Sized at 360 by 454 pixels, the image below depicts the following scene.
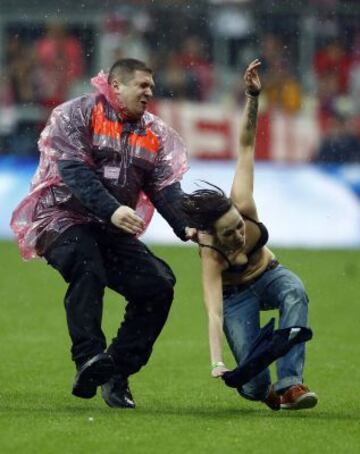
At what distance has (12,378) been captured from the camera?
10117 millimetres

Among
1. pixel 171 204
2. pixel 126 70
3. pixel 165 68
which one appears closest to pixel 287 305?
pixel 171 204

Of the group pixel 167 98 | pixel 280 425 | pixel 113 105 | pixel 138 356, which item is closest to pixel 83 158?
pixel 113 105

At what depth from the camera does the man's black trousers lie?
867cm

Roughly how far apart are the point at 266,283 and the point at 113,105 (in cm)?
141

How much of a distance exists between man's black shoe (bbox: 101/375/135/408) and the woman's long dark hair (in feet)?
3.84

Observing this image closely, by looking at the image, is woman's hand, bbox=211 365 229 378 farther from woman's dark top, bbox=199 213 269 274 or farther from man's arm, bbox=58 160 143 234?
man's arm, bbox=58 160 143 234

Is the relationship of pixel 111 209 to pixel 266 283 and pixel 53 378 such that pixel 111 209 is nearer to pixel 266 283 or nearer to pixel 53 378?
pixel 266 283

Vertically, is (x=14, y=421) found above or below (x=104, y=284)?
below

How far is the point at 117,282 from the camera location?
904 centimetres

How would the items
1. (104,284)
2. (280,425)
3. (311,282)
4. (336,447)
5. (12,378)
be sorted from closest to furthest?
(336,447) → (280,425) → (104,284) → (12,378) → (311,282)

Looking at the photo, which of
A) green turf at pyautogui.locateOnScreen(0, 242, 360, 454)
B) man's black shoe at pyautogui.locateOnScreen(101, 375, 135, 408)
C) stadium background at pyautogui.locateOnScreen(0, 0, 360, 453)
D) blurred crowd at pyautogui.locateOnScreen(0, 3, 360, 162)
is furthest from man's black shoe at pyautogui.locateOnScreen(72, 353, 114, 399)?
blurred crowd at pyautogui.locateOnScreen(0, 3, 360, 162)

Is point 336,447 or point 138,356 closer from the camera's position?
point 336,447

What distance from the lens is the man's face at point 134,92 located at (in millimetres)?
8922

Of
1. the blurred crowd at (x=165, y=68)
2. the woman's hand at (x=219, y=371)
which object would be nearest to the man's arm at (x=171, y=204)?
the woman's hand at (x=219, y=371)
